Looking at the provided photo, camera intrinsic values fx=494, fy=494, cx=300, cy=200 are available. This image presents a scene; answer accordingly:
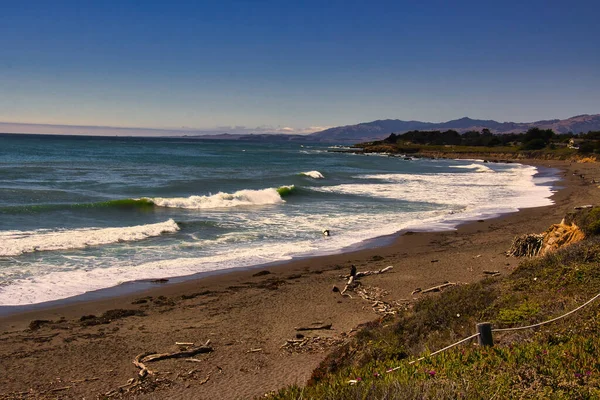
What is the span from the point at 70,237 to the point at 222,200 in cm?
1185

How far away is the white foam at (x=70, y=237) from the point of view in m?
15.5

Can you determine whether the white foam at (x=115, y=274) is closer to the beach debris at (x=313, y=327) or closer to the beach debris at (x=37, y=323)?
the beach debris at (x=37, y=323)

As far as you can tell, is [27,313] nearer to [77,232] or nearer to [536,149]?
[77,232]

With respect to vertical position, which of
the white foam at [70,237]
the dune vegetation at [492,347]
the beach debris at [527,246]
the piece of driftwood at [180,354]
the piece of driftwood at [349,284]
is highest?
the dune vegetation at [492,347]

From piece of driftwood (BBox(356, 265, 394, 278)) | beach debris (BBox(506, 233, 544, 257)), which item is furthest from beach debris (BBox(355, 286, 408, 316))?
beach debris (BBox(506, 233, 544, 257))

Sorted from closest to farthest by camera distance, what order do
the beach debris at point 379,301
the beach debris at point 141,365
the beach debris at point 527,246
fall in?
the beach debris at point 141,365 < the beach debris at point 379,301 < the beach debris at point 527,246

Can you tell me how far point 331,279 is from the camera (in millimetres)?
12664

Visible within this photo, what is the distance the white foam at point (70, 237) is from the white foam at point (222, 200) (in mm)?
7429

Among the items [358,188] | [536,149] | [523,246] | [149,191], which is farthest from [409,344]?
[536,149]

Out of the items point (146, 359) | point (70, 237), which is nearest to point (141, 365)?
point (146, 359)

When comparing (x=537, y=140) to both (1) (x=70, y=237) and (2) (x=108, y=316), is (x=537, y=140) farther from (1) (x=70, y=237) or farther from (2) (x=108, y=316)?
(2) (x=108, y=316)

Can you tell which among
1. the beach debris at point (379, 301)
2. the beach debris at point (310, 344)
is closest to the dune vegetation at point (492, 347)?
the beach debris at point (310, 344)

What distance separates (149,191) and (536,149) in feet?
258

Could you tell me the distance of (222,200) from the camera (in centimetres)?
2833
